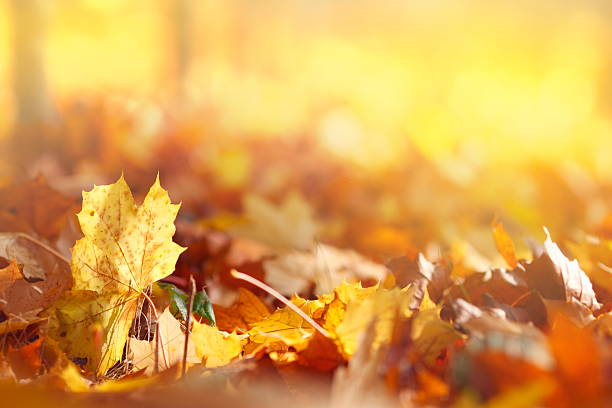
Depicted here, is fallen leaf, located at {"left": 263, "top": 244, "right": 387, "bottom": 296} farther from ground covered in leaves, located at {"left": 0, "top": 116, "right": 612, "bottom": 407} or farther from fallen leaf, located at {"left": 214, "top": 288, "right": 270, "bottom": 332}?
fallen leaf, located at {"left": 214, "top": 288, "right": 270, "bottom": 332}

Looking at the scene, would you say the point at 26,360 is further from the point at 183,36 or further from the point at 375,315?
the point at 183,36

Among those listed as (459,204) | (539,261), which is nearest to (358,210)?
(459,204)

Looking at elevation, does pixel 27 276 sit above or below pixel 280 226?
above

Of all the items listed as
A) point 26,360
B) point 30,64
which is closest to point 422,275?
point 26,360

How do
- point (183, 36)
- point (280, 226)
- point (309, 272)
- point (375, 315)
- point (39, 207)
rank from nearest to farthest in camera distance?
point (375, 315)
point (39, 207)
point (309, 272)
point (280, 226)
point (183, 36)

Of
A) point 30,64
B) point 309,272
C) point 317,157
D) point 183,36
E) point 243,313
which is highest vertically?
point 243,313

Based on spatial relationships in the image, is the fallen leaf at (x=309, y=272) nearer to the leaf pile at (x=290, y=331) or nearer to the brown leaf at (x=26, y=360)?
the leaf pile at (x=290, y=331)

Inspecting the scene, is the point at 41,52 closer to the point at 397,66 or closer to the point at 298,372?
the point at 298,372
